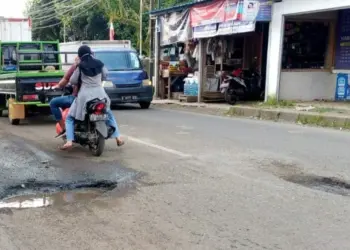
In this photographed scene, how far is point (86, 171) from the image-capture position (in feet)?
20.8

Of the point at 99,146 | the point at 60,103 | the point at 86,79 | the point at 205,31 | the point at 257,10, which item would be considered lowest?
the point at 99,146

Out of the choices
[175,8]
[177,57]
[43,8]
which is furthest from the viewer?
[43,8]

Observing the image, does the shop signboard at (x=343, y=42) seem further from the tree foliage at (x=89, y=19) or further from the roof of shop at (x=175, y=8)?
the tree foliage at (x=89, y=19)

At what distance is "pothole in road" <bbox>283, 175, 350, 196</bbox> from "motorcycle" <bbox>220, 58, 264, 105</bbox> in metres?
10.5

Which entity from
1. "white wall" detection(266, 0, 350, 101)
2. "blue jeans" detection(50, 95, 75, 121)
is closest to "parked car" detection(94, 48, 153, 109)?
"white wall" detection(266, 0, 350, 101)

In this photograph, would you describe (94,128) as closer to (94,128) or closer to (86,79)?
(94,128)

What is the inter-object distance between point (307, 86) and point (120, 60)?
6.46m

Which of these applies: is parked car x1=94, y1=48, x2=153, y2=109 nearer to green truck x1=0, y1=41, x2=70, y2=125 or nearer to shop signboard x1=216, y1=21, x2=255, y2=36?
shop signboard x1=216, y1=21, x2=255, y2=36

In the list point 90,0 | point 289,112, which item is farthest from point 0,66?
point 90,0

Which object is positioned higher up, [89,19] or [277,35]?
[89,19]

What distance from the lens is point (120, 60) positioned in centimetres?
1666

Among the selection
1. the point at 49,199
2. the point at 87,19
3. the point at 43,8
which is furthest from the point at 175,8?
the point at 43,8

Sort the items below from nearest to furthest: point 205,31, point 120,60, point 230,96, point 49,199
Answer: point 49,199
point 230,96
point 120,60
point 205,31

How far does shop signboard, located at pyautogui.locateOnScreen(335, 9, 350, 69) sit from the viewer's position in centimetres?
1541
